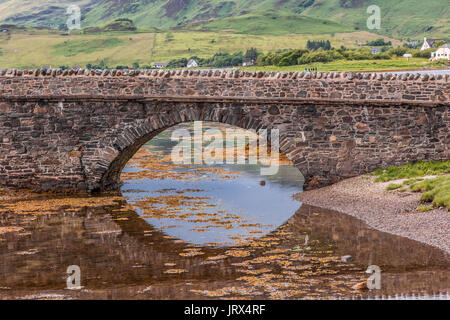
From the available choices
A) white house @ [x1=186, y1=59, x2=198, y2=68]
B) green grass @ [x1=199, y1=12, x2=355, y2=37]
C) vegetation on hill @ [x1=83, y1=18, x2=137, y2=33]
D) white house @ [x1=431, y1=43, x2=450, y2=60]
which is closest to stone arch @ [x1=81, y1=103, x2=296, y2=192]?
white house @ [x1=431, y1=43, x2=450, y2=60]

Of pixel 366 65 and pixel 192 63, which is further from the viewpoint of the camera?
pixel 192 63

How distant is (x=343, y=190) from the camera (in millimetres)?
23719

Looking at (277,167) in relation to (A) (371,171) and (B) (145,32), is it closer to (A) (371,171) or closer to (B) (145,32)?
(A) (371,171)

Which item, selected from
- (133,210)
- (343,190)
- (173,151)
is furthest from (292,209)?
(173,151)

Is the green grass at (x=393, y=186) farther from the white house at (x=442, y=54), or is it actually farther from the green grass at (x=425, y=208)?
the white house at (x=442, y=54)

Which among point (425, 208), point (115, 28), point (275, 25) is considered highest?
point (275, 25)

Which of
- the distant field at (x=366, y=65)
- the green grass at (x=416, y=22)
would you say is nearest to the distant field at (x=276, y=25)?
the green grass at (x=416, y=22)
